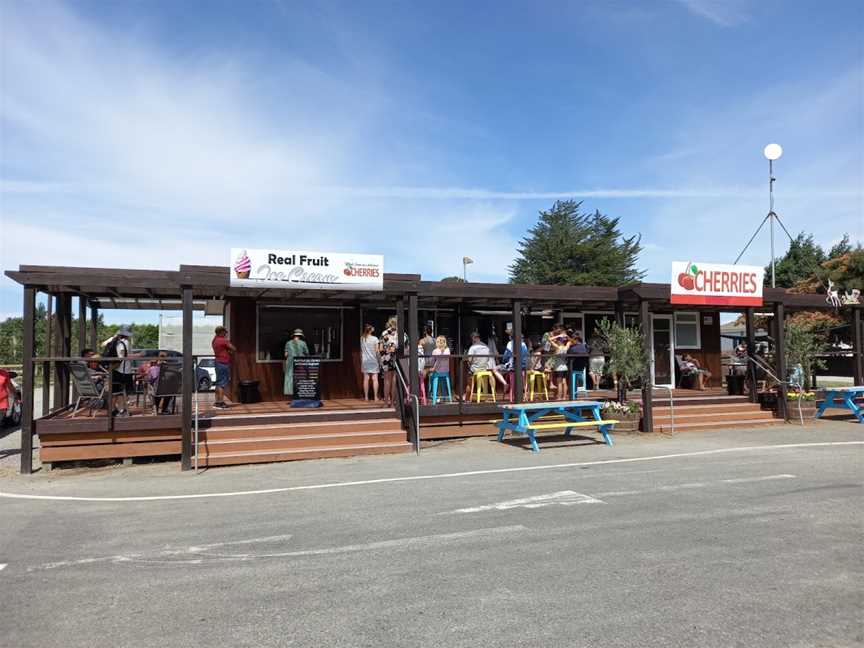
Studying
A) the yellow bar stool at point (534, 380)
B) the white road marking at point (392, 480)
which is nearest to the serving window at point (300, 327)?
the yellow bar stool at point (534, 380)

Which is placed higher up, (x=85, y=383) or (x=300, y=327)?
(x=300, y=327)

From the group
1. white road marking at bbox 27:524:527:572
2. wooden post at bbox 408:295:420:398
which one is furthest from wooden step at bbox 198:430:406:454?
white road marking at bbox 27:524:527:572

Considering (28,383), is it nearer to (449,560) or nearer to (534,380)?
(449,560)

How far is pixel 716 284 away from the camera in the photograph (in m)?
14.2

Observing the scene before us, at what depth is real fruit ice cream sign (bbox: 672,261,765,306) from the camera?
13.8 m

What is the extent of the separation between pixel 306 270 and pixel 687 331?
462 inches

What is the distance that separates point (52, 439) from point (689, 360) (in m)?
15.2

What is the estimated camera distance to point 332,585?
4.44m

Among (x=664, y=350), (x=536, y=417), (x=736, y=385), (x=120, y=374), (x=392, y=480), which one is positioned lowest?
(x=392, y=480)

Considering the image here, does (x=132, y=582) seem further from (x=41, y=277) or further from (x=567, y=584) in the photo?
(x=41, y=277)

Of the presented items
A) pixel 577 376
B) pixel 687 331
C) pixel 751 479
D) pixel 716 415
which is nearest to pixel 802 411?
pixel 716 415

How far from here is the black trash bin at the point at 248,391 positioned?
1379 cm

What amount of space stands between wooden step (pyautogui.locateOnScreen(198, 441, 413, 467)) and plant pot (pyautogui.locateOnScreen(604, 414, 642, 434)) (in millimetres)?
4475

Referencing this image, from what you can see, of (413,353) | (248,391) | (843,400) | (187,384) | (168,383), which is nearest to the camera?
(187,384)
